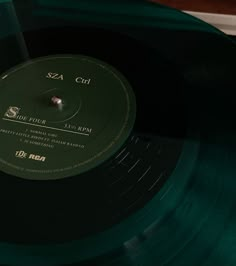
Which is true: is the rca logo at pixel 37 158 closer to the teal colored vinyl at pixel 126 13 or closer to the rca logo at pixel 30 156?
the rca logo at pixel 30 156

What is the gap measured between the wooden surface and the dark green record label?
25cm

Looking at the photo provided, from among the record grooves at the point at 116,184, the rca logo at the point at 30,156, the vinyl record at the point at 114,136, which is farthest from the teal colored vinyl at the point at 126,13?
the rca logo at the point at 30,156

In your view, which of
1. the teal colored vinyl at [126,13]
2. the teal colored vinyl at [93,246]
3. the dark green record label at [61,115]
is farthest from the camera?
the teal colored vinyl at [126,13]

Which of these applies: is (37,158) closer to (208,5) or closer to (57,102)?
(57,102)

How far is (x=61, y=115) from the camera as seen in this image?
2.26ft

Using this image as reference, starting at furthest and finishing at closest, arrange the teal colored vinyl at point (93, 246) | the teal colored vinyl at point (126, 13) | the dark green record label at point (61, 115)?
1. the teal colored vinyl at point (126, 13)
2. the dark green record label at point (61, 115)
3. the teal colored vinyl at point (93, 246)

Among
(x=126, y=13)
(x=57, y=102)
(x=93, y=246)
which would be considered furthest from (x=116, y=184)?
(x=126, y=13)

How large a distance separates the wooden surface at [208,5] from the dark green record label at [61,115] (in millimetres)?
249

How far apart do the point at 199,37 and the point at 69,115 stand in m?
0.24

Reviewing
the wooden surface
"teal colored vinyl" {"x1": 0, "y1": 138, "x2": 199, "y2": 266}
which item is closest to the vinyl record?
"teal colored vinyl" {"x1": 0, "y1": 138, "x2": 199, "y2": 266}

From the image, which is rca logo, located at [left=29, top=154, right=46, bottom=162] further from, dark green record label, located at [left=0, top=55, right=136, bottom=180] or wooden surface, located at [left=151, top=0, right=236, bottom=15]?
wooden surface, located at [left=151, top=0, right=236, bottom=15]

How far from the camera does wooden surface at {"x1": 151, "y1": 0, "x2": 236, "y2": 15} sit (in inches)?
34.5

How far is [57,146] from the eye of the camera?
64cm

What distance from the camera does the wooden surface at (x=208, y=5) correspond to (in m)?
0.88
